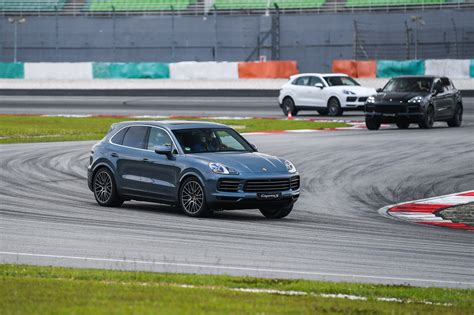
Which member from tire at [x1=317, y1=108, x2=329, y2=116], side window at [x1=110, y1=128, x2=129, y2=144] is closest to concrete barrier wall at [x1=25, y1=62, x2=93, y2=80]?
tire at [x1=317, y1=108, x2=329, y2=116]

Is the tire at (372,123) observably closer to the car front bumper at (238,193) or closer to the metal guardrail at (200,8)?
the metal guardrail at (200,8)

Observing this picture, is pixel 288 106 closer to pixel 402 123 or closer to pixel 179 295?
pixel 402 123

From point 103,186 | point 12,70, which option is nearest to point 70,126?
point 12,70

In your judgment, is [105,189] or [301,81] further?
[301,81]

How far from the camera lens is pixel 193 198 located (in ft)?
52.6

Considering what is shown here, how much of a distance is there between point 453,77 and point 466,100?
1174mm

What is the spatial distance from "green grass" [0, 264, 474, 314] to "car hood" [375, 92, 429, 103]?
72.4 ft

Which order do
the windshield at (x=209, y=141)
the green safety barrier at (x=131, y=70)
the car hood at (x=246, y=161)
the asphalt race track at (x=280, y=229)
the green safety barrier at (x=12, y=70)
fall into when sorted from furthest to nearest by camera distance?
the green safety barrier at (x=12, y=70)
the green safety barrier at (x=131, y=70)
the windshield at (x=209, y=141)
the car hood at (x=246, y=161)
the asphalt race track at (x=280, y=229)

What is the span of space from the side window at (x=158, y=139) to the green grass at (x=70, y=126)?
1359 centimetres

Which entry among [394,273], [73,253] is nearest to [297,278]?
[394,273]

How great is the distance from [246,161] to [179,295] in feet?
23.1

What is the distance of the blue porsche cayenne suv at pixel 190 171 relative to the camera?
1574 centimetres

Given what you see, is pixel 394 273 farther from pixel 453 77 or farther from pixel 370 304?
pixel 453 77

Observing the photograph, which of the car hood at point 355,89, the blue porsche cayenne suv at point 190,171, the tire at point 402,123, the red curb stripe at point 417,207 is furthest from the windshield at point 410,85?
the blue porsche cayenne suv at point 190,171
